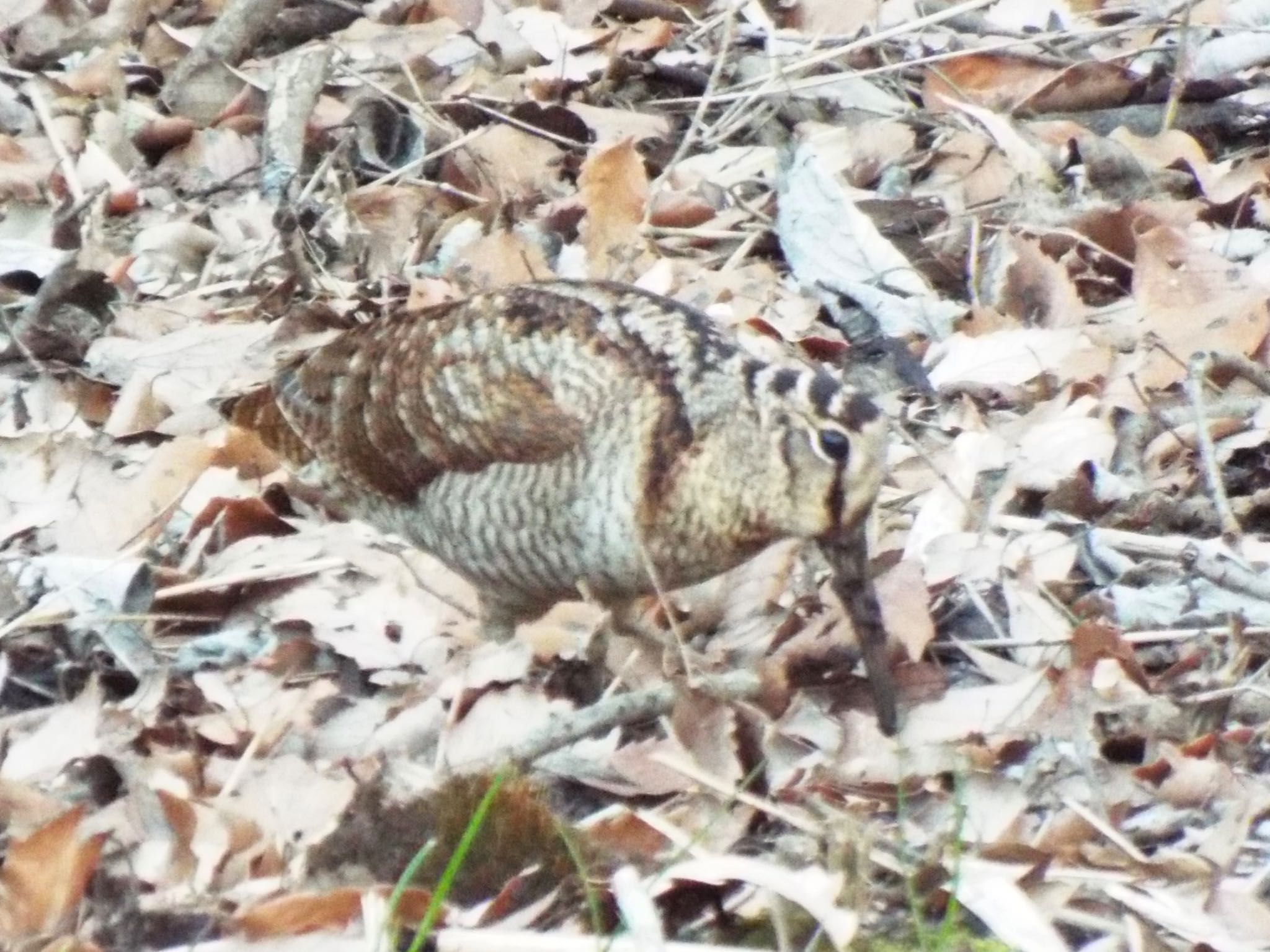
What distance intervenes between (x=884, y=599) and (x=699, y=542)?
37cm

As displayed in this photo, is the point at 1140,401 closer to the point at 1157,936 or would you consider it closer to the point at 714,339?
the point at 714,339

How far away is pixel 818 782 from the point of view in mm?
3449

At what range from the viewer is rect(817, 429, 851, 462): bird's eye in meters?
3.74

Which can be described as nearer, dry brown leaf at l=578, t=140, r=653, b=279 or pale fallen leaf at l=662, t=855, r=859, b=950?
pale fallen leaf at l=662, t=855, r=859, b=950

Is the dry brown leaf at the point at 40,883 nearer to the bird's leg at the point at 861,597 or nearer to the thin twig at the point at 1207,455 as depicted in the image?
the bird's leg at the point at 861,597

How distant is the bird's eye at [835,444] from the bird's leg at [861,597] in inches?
5.7

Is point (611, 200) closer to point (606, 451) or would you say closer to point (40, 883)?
point (606, 451)

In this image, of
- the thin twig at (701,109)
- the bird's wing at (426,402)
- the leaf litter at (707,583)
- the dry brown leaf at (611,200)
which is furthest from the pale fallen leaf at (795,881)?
the thin twig at (701,109)

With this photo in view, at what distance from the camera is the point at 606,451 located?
12.9 feet

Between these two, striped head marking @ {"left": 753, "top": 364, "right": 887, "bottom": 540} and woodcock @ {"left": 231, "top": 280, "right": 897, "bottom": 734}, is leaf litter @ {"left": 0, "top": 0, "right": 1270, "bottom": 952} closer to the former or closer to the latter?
woodcock @ {"left": 231, "top": 280, "right": 897, "bottom": 734}

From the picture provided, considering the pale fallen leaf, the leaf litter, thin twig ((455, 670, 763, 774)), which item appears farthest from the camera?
thin twig ((455, 670, 763, 774))

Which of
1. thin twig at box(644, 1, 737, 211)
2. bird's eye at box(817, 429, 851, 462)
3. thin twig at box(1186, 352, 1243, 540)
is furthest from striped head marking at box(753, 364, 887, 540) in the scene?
thin twig at box(644, 1, 737, 211)

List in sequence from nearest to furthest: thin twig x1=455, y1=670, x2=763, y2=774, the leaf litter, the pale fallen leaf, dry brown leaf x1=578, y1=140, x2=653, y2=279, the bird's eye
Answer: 1. the pale fallen leaf
2. the leaf litter
3. thin twig x1=455, y1=670, x2=763, y2=774
4. the bird's eye
5. dry brown leaf x1=578, y1=140, x2=653, y2=279

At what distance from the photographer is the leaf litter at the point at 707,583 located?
2.99 meters
